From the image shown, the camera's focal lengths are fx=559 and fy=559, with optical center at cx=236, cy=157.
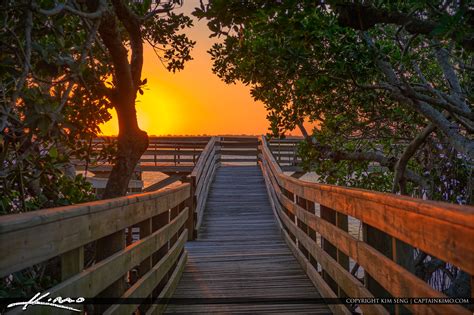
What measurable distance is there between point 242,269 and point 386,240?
3940mm

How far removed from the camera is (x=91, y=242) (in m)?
3.40

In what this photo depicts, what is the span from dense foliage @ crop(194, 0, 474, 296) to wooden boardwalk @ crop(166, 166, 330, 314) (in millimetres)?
1364

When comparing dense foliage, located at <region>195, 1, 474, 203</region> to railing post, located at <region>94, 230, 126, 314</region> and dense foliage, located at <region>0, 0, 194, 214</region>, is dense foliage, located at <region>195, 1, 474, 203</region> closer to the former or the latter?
dense foliage, located at <region>0, 0, 194, 214</region>

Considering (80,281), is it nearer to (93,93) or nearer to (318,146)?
(93,93)

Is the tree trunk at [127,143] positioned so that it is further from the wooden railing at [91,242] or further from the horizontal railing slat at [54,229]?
the horizontal railing slat at [54,229]

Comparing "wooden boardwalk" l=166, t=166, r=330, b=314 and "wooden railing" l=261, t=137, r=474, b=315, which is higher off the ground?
"wooden railing" l=261, t=137, r=474, b=315

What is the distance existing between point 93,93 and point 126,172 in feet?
3.29

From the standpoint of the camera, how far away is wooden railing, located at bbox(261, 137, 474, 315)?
6.61 ft

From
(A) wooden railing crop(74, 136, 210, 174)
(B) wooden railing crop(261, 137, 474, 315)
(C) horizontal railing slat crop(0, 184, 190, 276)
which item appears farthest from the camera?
(A) wooden railing crop(74, 136, 210, 174)

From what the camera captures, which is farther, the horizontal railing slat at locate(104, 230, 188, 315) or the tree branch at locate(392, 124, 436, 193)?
the tree branch at locate(392, 124, 436, 193)

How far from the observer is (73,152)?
5.62 meters

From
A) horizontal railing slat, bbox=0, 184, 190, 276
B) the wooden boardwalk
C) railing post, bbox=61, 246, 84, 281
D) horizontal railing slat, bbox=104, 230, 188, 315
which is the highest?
horizontal railing slat, bbox=0, 184, 190, 276

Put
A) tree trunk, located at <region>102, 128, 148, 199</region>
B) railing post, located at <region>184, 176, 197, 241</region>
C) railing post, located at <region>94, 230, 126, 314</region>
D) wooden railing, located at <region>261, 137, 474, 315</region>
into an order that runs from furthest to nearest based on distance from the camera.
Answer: railing post, located at <region>184, 176, 197, 241</region>, tree trunk, located at <region>102, 128, 148, 199</region>, railing post, located at <region>94, 230, 126, 314</region>, wooden railing, located at <region>261, 137, 474, 315</region>

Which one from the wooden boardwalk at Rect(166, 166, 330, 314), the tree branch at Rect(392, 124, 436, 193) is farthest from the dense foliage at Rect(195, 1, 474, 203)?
the wooden boardwalk at Rect(166, 166, 330, 314)
